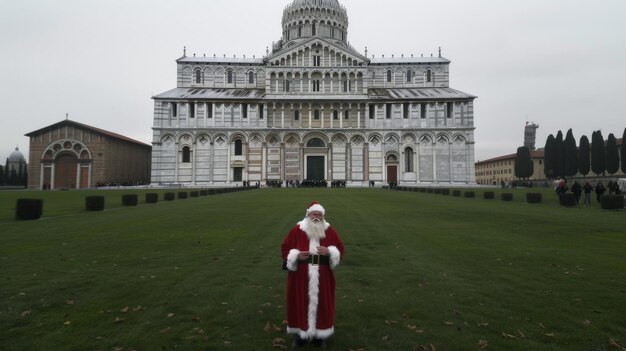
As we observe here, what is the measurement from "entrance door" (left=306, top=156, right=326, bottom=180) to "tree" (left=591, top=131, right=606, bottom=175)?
42.5 meters

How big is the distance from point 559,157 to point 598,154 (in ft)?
19.3

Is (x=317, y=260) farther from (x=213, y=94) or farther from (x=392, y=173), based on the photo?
(x=213, y=94)

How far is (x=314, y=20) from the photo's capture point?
72.2m

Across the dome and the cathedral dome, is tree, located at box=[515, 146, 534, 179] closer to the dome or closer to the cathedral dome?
the cathedral dome

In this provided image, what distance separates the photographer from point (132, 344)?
5051 mm

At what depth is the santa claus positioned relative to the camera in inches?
198

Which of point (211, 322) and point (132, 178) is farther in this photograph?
point (132, 178)

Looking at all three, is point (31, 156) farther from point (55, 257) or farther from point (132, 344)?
point (132, 344)

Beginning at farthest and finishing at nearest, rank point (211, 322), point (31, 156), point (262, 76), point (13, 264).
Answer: point (262, 76), point (31, 156), point (13, 264), point (211, 322)

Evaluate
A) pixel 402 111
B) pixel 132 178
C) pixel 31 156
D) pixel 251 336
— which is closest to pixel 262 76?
pixel 402 111

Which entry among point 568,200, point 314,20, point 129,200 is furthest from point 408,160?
point 129,200

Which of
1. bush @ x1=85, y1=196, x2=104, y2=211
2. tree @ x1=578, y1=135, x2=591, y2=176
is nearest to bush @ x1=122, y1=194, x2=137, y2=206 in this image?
bush @ x1=85, y1=196, x2=104, y2=211

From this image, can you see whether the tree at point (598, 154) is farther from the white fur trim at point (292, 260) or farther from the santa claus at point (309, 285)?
the white fur trim at point (292, 260)

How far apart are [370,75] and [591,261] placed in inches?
2585
